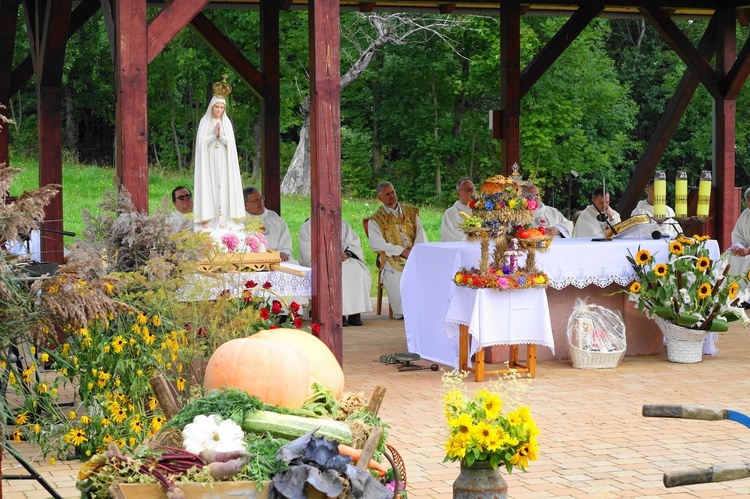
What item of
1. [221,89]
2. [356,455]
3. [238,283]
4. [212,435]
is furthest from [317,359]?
[221,89]

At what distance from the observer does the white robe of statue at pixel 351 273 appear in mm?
13078

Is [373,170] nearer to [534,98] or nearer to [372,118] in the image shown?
[372,118]

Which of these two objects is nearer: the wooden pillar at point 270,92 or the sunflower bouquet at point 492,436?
the sunflower bouquet at point 492,436

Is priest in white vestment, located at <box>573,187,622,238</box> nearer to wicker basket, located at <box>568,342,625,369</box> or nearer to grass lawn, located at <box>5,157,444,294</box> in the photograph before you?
wicker basket, located at <box>568,342,625,369</box>

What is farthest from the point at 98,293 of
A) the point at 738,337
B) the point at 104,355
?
the point at 738,337

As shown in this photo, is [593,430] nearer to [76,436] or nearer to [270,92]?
[76,436]

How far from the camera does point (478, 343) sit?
8914mm

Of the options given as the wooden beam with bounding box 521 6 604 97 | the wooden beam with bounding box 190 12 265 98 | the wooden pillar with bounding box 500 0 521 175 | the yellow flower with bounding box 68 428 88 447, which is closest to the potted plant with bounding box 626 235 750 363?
the wooden pillar with bounding box 500 0 521 175

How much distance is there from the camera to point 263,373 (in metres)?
4.97

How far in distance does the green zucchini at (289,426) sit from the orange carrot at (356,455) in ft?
0.27

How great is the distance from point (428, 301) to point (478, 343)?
1.13 meters

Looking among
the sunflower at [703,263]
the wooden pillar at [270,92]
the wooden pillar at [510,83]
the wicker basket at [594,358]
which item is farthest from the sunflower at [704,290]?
the wooden pillar at [270,92]

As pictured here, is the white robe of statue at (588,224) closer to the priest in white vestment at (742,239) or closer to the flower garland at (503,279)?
the priest in white vestment at (742,239)

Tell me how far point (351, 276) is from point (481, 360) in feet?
14.9
